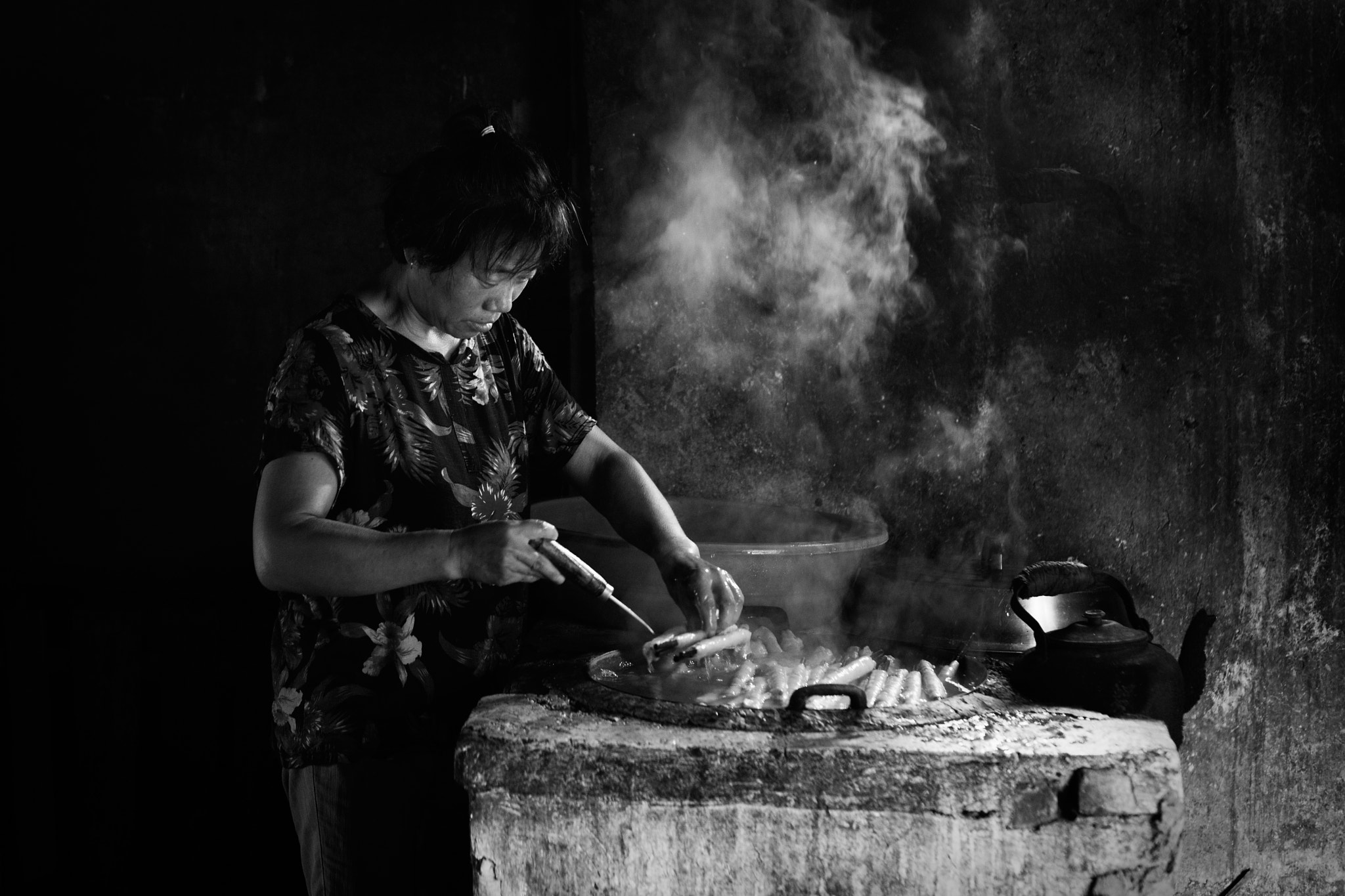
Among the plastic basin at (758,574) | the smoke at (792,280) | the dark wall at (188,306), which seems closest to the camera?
the plastic basin at (758,574)

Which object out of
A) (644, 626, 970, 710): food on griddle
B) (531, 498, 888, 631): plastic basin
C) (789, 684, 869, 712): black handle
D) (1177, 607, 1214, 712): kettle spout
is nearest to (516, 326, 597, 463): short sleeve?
(531, 498, 888, 631): plastic basin

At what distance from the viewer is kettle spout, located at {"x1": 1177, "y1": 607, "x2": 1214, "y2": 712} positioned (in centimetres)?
244

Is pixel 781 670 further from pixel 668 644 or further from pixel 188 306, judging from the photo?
pixel 188 306

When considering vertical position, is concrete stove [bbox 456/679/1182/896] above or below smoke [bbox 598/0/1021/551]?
below

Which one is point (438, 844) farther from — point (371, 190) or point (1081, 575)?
point (371, 190)

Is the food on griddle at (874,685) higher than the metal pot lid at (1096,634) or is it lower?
lower

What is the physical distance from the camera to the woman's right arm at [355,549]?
1.98 meters

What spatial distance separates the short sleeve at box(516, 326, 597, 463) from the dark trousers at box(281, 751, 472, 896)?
932 millimetres

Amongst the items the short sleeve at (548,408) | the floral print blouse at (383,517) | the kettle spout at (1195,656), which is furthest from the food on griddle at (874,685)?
the short sleeve at (548,408)

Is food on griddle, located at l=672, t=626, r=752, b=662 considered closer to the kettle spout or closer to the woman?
the woman

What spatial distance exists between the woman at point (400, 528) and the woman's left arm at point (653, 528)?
0.17 feet

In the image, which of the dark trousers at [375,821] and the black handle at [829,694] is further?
the dark trousers at [375,821]

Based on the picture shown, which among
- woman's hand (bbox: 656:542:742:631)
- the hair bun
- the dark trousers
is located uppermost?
the hair bun

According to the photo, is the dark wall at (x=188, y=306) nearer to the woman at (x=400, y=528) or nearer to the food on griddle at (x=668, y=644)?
the woman at (x=400, y=528)
